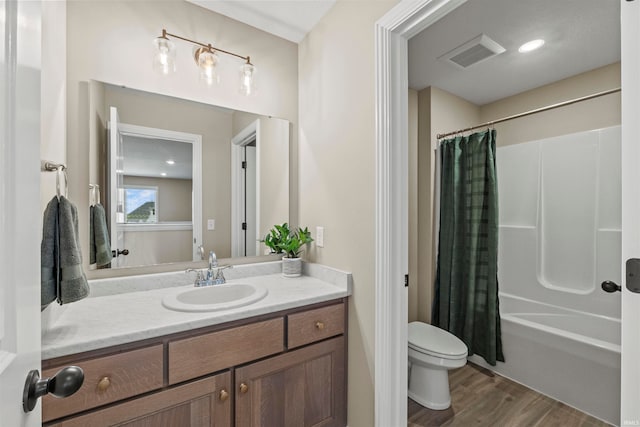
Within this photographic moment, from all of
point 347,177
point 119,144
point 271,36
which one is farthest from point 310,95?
point 119,144

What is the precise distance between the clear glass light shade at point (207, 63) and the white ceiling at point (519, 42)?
1317 millimetres

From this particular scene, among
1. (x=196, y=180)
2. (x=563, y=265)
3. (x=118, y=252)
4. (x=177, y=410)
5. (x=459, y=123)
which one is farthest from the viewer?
(x=459, y=123)

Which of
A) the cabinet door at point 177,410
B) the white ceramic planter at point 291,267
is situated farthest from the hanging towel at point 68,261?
the white ceramic planter at point 291,267

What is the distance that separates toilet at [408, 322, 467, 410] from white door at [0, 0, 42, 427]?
5.88 ft

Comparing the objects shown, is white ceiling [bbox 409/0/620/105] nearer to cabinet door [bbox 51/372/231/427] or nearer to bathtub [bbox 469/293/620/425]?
bathtub [bbox 469/293/620/425]

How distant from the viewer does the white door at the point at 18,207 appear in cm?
41

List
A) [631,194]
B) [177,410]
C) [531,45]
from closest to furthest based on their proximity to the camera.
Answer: [631,194] → [177,410] → [531,45]

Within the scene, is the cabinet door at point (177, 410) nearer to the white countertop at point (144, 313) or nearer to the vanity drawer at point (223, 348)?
the vanity drawer at point (223, 348)

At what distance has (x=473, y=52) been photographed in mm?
1950

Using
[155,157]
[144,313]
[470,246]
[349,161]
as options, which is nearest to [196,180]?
[155,157]

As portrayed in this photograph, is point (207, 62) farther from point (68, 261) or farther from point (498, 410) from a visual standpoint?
point (498, 410)

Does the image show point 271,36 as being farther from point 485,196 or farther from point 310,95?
point 485,196

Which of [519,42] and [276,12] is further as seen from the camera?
[519,42]

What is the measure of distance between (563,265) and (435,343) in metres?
1.46
